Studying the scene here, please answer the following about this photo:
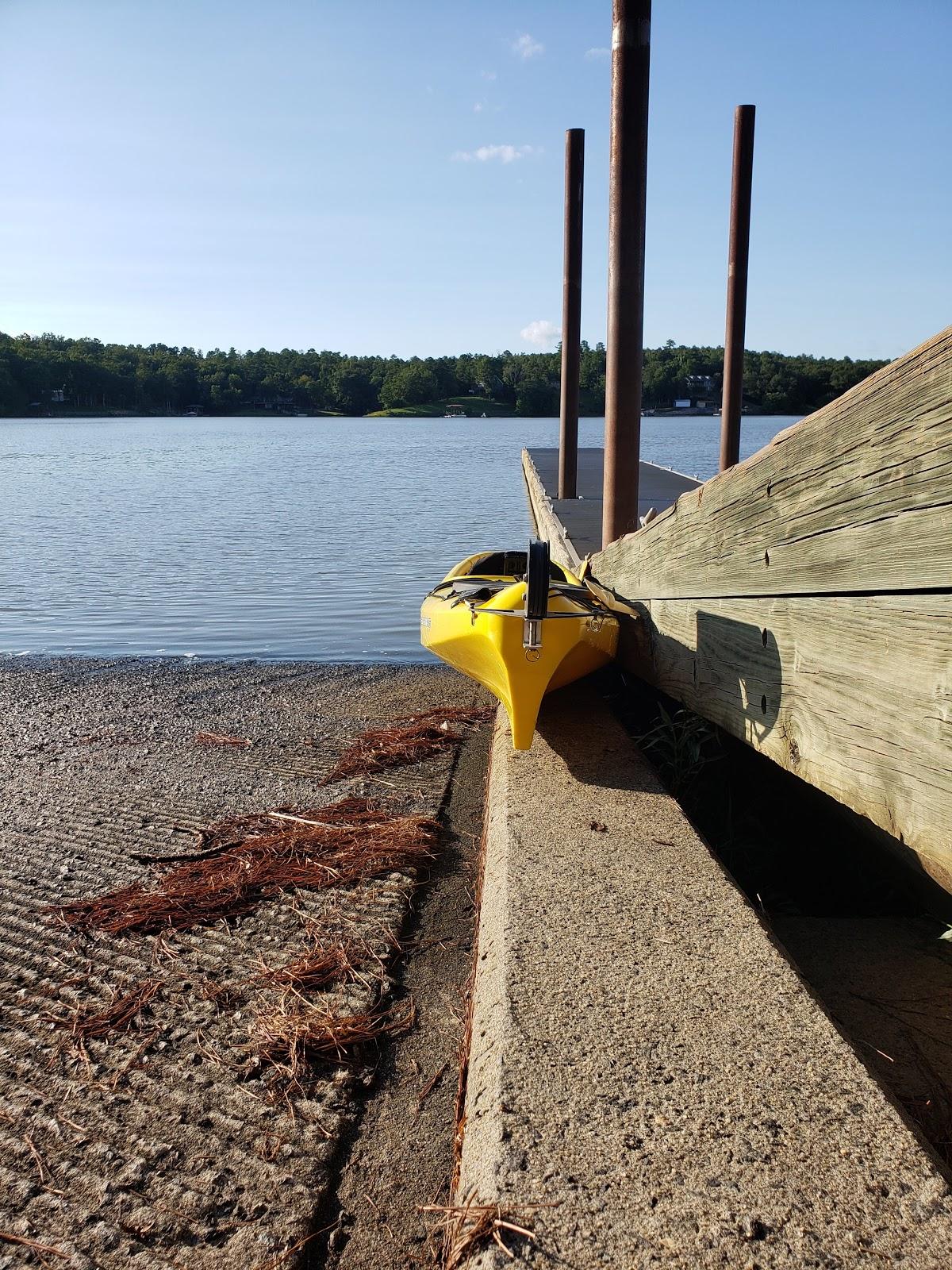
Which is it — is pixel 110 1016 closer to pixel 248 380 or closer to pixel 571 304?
pixel 571 304

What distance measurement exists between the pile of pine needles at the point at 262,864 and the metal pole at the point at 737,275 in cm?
1157

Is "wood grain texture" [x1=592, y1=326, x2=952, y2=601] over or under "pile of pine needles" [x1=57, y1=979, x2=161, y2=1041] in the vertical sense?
over

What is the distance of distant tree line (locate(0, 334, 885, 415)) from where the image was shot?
132250mm

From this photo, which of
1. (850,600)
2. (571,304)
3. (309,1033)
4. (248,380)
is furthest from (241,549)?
(248,380)

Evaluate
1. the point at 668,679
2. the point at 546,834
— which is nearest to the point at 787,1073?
the point at 546,834

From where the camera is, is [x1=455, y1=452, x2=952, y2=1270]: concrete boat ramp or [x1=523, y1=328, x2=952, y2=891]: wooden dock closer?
[x1=455, y1=452, x2=952, y2=1270]: concrete boat ramp

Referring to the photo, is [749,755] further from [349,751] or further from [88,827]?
[88,827]

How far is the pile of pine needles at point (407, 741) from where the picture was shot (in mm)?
5602

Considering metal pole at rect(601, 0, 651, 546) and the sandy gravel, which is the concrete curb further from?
metal pole at rect(601, 0, 651, 546)

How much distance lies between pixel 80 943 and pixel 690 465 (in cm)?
3311

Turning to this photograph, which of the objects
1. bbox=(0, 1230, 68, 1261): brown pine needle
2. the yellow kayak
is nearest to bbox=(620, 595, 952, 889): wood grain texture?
the yellow kayak

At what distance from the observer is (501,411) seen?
14038 centimetres

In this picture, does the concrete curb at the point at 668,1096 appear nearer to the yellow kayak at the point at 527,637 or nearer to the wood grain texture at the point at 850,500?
the wood grain texture at the point at 850,500

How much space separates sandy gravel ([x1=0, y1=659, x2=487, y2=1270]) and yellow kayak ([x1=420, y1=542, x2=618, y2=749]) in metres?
0.78
